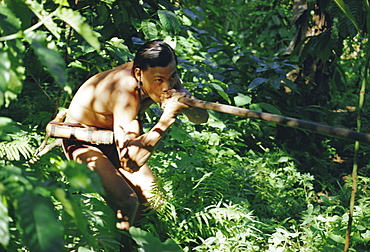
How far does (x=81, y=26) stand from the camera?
1007 millimetres

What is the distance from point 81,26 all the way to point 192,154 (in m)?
2.62

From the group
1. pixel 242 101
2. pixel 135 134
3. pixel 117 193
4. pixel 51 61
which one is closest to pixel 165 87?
pixel 135 134

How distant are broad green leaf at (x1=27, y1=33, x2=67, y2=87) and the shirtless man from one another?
113 cm

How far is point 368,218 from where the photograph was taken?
2650 millimetres

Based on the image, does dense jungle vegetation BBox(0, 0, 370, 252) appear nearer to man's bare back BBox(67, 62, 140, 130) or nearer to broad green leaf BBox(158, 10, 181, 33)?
broad green leaf BBox(158, 10, 181, 33)

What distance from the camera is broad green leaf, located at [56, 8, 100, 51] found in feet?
3.27

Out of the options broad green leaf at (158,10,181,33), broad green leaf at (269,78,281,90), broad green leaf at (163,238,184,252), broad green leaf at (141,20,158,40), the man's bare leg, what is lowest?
the man's bare leg

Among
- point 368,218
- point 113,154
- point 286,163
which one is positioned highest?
point 113,154

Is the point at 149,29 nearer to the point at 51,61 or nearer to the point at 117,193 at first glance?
the point at 117,193

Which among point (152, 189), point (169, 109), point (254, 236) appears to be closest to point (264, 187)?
point (254, 236)

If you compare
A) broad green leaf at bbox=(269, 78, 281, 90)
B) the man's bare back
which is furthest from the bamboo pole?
broad green leaf at bbox=(269, 78, 281, 90)

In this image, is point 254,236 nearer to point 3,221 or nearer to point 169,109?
point 169,109

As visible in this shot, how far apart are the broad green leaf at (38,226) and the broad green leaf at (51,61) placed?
0.28 metres

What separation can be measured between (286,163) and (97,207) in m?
2.38
